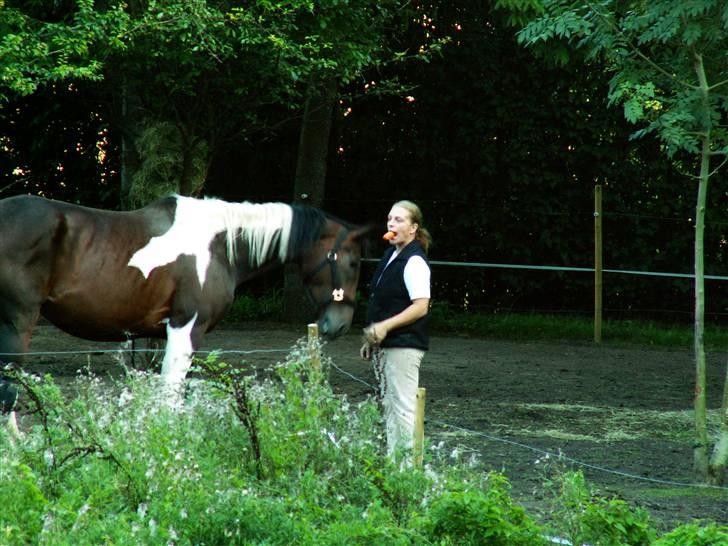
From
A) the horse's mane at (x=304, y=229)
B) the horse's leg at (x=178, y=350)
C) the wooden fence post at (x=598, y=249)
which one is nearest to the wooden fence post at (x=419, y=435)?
the horse's leg at (x=178, y=350)

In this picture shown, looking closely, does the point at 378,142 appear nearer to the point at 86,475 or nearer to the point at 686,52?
the point at 686,52

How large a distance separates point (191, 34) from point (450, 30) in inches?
262

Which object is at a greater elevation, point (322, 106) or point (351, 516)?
point (322, 106)

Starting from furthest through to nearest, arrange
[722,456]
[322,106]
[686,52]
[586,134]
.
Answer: [586,134] → [322,106] → [686,52] → [722,456]

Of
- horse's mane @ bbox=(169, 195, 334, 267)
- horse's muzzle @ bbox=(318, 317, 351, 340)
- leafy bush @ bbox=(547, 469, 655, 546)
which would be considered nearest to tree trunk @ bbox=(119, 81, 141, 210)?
horse's mane @ bbox=(169, 195, 334, 267)

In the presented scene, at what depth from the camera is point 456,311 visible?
16.8m

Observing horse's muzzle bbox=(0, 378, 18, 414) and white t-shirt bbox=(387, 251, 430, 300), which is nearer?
white t-shirt bbox=(387, 251, 430, 300)

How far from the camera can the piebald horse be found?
7340 mm

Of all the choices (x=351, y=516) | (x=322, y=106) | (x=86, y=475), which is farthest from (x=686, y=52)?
(x=322, y=106)

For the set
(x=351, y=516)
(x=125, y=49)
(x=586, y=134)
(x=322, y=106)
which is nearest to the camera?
(x=351, y=516)

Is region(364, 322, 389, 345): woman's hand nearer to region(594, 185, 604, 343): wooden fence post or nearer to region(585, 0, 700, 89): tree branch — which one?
region(585, 0, 700, 89): tree branch

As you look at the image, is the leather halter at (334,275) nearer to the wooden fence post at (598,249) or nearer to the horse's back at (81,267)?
the horse's back at (81,267)

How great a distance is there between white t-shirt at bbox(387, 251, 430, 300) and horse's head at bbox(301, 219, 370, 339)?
150 cm

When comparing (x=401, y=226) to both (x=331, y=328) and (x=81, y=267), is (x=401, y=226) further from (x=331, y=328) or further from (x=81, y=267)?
(x=81, y=267)
